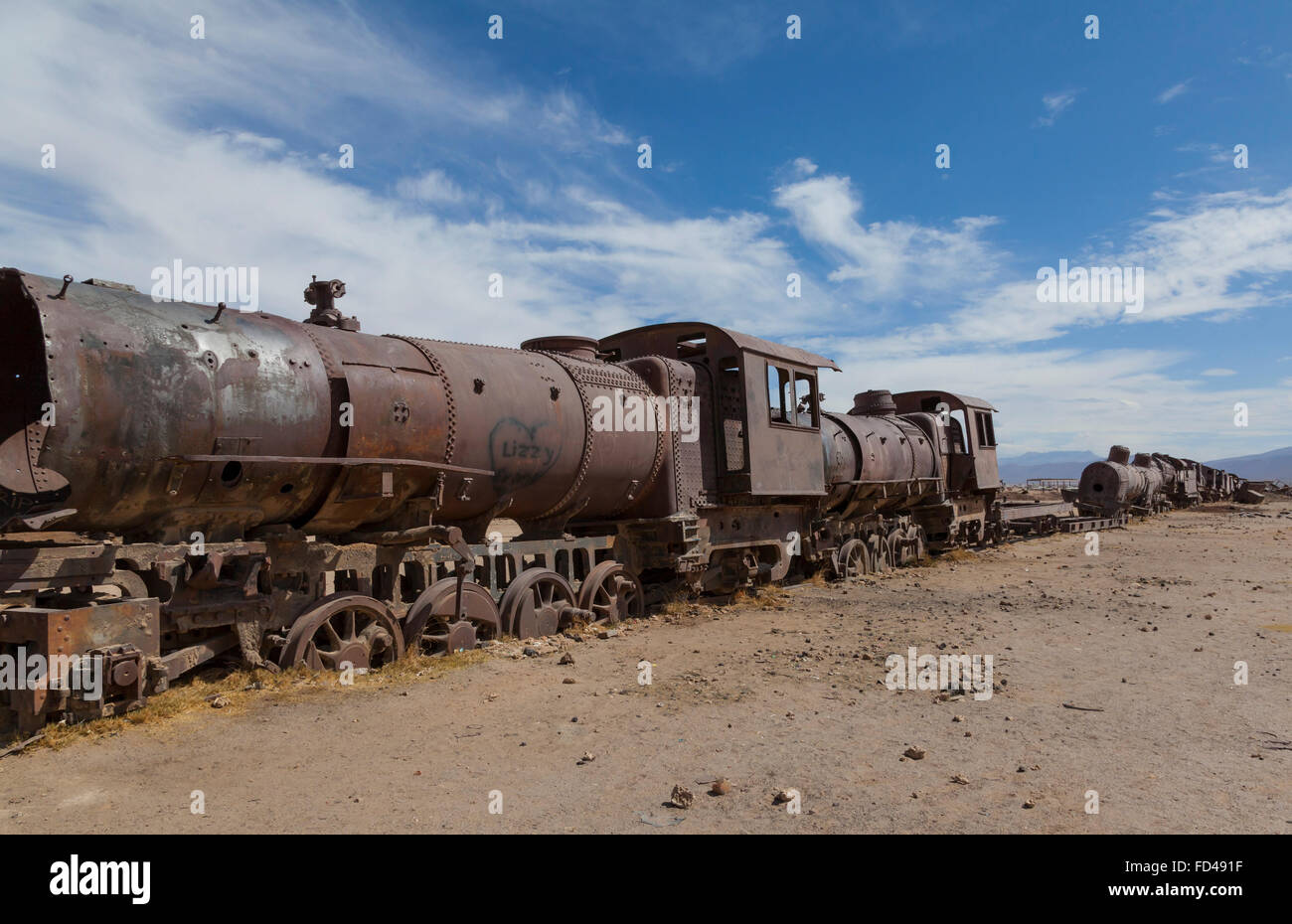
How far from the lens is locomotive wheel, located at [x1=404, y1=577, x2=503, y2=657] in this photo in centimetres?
757

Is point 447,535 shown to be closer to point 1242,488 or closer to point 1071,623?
point 1071,623

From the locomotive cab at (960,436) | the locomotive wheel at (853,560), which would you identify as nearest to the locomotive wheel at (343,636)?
the locomotive wheel at (853,560)

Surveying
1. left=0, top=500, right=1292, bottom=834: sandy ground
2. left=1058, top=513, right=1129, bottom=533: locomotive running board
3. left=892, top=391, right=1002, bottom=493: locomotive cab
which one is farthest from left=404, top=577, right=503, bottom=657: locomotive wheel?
left=1058, top=513, right=1129, bottom=533: locomotive running board

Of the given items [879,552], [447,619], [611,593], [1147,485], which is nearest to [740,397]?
[611,593]

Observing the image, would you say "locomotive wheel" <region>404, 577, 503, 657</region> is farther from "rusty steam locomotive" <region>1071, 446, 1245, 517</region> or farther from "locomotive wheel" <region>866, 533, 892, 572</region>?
"rusty steam locomotive" <region>1071, 446, 1245, 517</region>

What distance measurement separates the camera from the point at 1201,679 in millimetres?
7020

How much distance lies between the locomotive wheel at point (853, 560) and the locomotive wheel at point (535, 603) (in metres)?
7.40

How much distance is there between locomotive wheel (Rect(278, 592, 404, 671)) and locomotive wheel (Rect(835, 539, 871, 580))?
9.73 metres

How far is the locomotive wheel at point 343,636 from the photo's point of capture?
21.6 ft

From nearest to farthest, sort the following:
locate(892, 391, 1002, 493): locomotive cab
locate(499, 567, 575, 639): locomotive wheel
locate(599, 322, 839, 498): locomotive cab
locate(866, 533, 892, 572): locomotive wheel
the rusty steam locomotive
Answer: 1. locate(499, 567, 575, 639): locomotive wheel
2. locate(599, 322, 839, 498): locomotive cab
3. locate(866, 533, 892, 572): locomotive wheel
4. locate(892, 391, 1002, 493): locomotive cab
5. the rusty steam locomotive

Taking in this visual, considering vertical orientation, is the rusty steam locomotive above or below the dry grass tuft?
above

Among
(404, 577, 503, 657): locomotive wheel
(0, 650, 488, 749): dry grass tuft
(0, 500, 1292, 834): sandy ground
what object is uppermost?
(404, 577, 503, 657): locomotive wheel

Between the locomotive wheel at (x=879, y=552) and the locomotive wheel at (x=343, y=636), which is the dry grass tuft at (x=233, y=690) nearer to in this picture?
the locomotive wheel at (x=343, y=636)

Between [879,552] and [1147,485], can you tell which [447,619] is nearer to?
[879,552]
